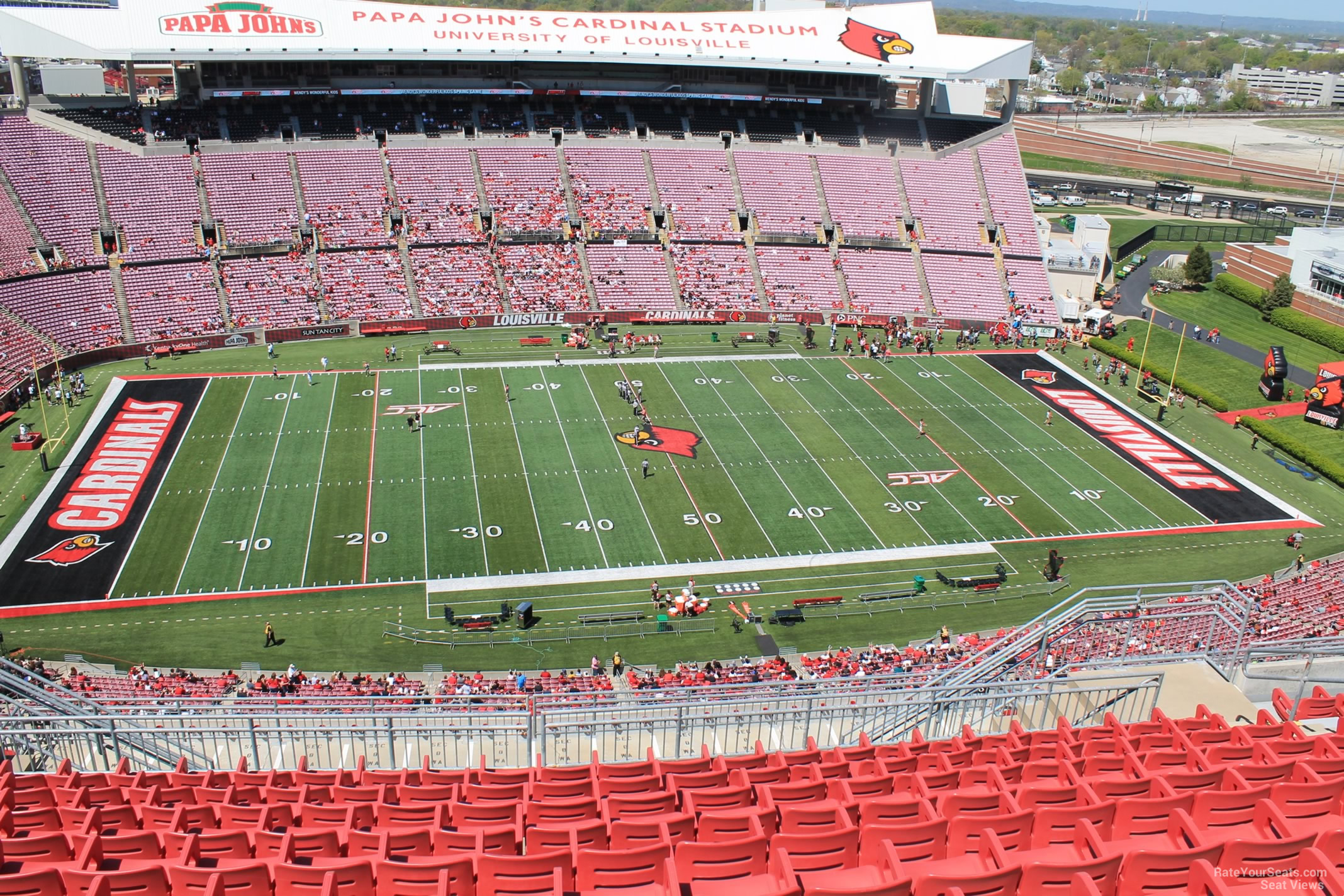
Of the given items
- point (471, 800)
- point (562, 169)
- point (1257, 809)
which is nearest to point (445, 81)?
point (562, 169)

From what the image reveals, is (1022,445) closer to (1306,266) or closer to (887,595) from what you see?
(887,595)

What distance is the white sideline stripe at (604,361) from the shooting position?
54000mm

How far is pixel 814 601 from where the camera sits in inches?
1356

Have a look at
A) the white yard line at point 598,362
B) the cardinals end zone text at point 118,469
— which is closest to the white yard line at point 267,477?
the cardinals end zone text at point 118,469

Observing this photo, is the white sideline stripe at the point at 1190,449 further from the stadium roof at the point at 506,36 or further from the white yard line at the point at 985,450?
the stadium roof at the point at 506,36

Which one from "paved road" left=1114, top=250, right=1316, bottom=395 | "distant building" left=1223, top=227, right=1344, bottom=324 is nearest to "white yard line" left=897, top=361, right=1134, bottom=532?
"paved road" left=1114, top=250, right=1316, bottom=395

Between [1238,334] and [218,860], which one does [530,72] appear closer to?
[1238,334]

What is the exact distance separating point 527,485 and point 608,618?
10.3 meters

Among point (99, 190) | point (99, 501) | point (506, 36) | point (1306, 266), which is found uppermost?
point (506, 36)

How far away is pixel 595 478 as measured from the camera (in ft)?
140

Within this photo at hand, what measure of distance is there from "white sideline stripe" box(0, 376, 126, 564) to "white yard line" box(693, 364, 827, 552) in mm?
25982

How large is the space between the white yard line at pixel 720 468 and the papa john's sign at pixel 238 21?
3350 centimetres

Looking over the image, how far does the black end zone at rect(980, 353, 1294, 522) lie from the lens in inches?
1668

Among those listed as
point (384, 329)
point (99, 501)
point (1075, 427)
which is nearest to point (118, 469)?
point (99, 501)
